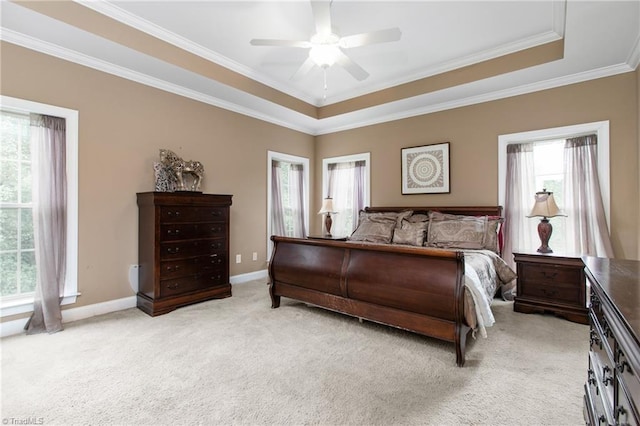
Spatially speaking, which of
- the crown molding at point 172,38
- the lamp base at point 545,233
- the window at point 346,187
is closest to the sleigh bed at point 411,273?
the lamp base at point 545,233

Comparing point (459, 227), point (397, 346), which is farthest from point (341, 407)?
point (459, 227)

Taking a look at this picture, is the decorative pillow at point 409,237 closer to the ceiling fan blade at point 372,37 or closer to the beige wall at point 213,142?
the beige wall at point 213,142

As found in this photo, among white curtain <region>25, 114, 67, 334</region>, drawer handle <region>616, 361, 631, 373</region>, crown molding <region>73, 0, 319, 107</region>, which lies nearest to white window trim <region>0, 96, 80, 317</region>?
white curtain <region>25, 114, 67, 334</region>

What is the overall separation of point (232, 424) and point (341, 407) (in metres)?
0.60

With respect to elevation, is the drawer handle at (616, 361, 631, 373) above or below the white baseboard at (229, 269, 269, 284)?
above

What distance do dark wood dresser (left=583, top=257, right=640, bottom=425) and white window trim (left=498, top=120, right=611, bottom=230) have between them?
99.0 inches

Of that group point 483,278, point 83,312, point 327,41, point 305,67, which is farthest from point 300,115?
point 83,312

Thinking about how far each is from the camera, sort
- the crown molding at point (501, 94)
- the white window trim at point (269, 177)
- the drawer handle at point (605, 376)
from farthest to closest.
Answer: the white window trim at point (269, 177), the crown molding at point (501, 94), the drawer handle at point (605, 376)

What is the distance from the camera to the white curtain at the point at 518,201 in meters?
3.87

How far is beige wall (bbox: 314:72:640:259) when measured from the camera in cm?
322

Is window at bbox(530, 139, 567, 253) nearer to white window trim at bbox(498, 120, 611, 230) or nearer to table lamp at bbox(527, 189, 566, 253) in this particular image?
white window trim at bbox(498, 120, 611, 230)

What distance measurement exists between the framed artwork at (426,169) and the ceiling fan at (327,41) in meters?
2.04

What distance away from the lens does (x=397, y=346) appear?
8.05 ft

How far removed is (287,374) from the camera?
2053 mm
